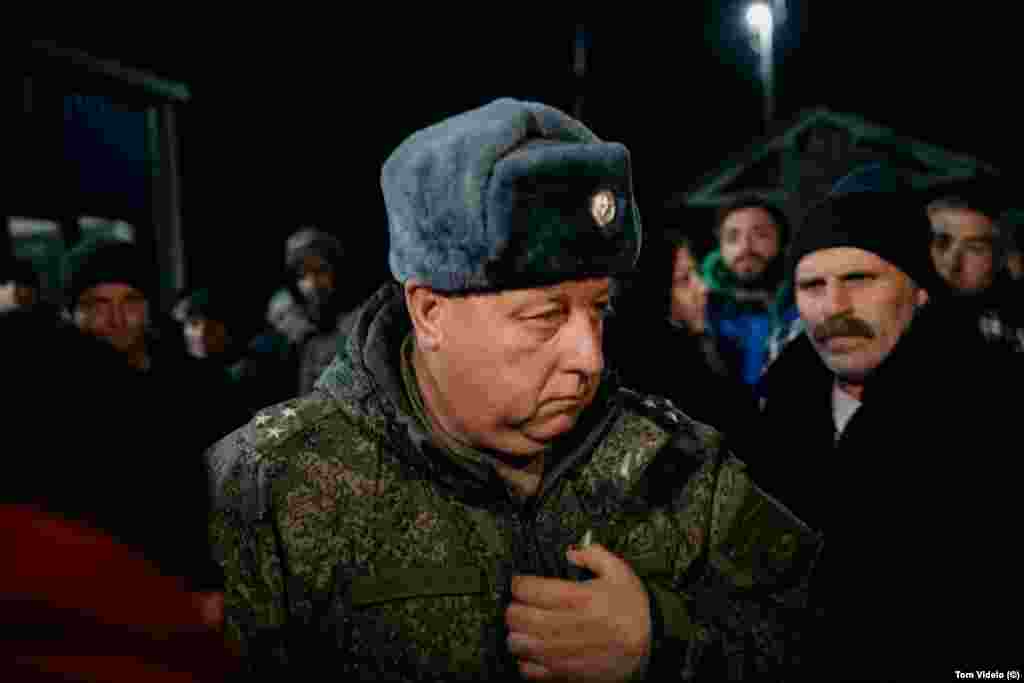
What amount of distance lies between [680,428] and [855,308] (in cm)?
143

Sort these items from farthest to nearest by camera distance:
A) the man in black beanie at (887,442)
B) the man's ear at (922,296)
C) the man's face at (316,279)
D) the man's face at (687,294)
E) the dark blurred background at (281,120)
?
1. the dark blurred background at (281,120)
2. the man's face at (316,279)
3. the man's face at (687,294)
4. the man's ear at (922,296)
5. the man in black beanie at (887,442)

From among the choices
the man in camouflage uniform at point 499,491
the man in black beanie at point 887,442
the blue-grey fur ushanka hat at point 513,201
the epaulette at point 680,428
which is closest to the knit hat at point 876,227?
the man in black beanie at point 887,442

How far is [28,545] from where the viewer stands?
0.97 meters

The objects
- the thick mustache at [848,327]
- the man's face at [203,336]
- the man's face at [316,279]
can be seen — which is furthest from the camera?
the man's face at [316,279]

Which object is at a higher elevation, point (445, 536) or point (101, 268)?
point (101, 268)

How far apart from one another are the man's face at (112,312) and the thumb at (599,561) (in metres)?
3.45

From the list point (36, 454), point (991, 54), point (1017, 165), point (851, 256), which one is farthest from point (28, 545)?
Answer: point (991, 54)

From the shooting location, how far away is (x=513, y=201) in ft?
6.00

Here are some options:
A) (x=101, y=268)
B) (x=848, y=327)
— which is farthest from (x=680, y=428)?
(x=101, y=268)

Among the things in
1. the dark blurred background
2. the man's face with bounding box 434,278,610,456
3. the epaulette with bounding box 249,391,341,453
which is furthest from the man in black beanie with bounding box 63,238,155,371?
the man's face with bounding box 434,278,610,456

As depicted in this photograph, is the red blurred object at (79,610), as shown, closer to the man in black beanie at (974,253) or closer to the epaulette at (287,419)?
the epaulette at (287,419)

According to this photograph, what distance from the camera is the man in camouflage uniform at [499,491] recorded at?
187 cm

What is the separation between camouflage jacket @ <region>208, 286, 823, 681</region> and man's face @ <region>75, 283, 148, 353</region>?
297 cm

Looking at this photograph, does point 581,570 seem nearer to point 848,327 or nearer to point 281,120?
point 848,327
